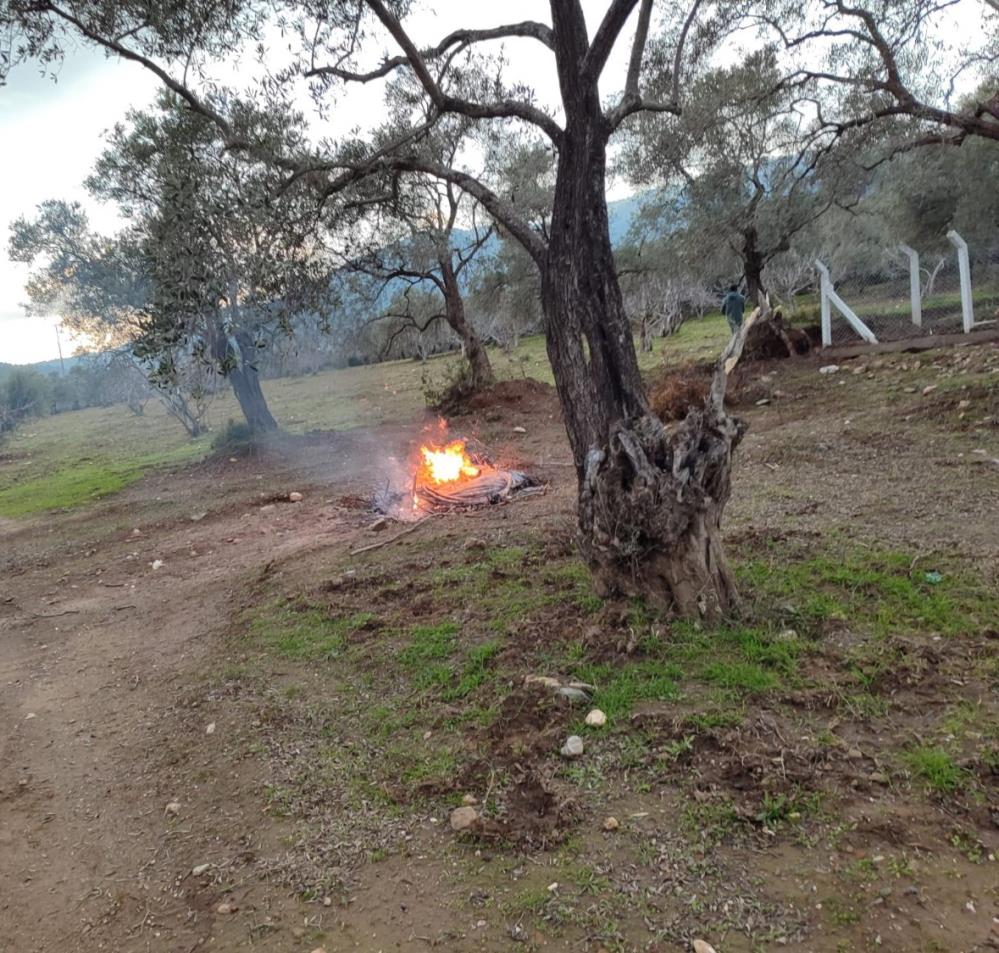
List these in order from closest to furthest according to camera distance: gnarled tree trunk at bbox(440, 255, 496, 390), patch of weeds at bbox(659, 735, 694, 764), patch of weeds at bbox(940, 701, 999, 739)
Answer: patch of weeds at bbox(940, 701, 999, 739), patch of weeds at bbox(659, 735, 694, 764), gnarled tree trunk at bbox(440, 255, 496, 390)

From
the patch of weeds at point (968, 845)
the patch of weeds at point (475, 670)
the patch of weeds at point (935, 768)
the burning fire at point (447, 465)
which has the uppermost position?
the burning fire at point (447, 465)

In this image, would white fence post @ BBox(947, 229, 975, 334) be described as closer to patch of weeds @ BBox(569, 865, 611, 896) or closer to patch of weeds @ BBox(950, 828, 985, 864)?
patch of weeds @ BBox(950, 828, 985, 864)

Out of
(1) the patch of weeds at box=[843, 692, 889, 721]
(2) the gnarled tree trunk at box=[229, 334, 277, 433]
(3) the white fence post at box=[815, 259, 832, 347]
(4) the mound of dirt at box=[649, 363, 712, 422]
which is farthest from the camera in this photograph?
(2) the gnarled tree trunk at box=[229, 334, 277, 433]

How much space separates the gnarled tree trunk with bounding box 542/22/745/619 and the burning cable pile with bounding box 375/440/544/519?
149 inches

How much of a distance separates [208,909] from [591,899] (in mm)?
1620

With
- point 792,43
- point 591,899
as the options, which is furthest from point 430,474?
point 792,43

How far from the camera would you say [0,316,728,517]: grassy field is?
1666cm

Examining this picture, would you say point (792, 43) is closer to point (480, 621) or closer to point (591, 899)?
point (480, 621)

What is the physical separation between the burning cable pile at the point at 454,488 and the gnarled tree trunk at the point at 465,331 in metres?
6.89

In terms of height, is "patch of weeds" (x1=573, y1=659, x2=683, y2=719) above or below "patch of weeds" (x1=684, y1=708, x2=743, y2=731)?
above

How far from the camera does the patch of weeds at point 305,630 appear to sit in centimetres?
536

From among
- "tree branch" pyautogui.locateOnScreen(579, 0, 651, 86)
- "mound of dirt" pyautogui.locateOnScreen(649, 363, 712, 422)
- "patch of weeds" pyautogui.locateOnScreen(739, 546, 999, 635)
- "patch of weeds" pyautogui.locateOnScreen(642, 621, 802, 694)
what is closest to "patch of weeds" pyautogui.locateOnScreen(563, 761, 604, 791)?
"patch of weeds" pyautogui.locateOnScreen(642, 621, 802, 694)

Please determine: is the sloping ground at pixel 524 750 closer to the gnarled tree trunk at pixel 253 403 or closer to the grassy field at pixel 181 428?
the grassy field at pixel 181 428

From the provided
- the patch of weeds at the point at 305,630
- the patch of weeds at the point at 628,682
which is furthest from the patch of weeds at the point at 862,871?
the patch of weeds at the point at 305,630
